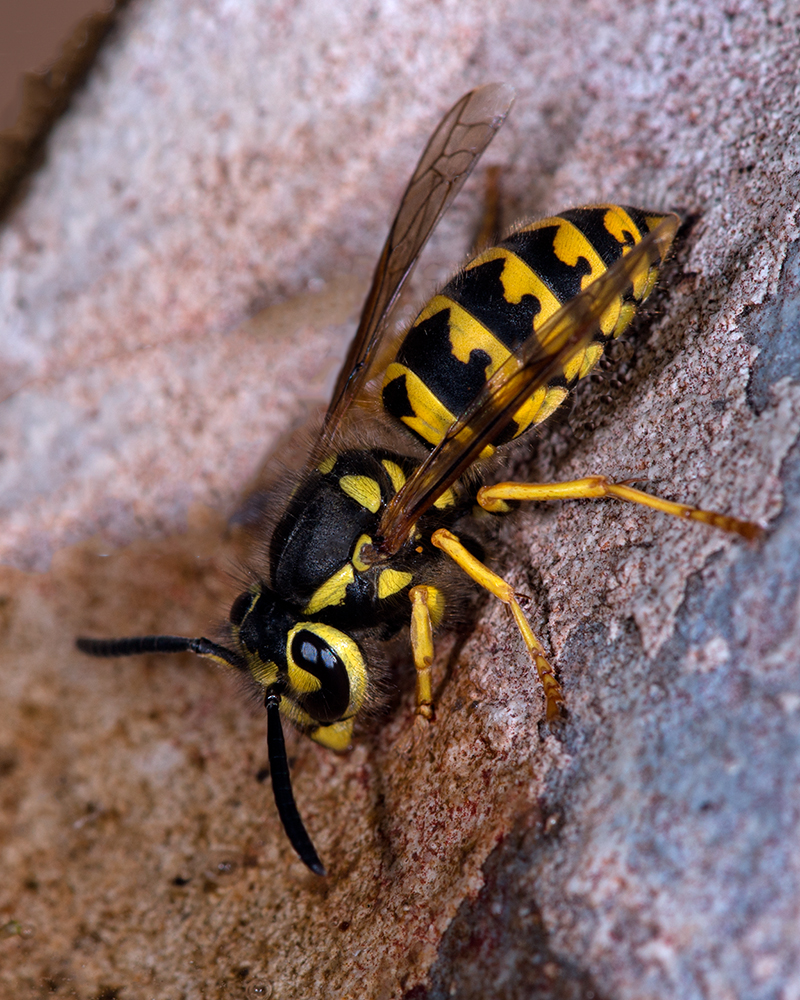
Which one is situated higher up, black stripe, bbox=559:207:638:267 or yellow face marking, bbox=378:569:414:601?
black stripe, bbox=559:207:638:267

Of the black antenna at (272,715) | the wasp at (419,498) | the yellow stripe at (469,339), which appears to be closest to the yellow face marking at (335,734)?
the wasp at (419,498)

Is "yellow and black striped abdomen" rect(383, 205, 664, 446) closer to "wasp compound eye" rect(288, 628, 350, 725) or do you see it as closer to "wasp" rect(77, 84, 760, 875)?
"wasp" rect(77, 84, 760, 875)

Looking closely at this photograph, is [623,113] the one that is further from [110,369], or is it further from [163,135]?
[110,369]

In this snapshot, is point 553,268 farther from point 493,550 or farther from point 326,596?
point 326,596

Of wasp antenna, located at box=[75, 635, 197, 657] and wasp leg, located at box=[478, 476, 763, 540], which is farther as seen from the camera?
wasp antenna, located at box=[75, 635, 197, 657]

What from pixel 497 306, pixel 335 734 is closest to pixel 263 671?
pixel 335 734

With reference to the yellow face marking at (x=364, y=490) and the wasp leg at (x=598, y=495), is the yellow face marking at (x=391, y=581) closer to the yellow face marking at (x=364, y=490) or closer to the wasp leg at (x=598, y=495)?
the yellow face marking at (x=364, y=490)

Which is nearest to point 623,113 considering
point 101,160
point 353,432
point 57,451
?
point 353,432

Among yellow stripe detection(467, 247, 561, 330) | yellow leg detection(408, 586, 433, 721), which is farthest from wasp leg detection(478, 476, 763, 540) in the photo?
yellow stripe detection(467, 247, 561, 330)
